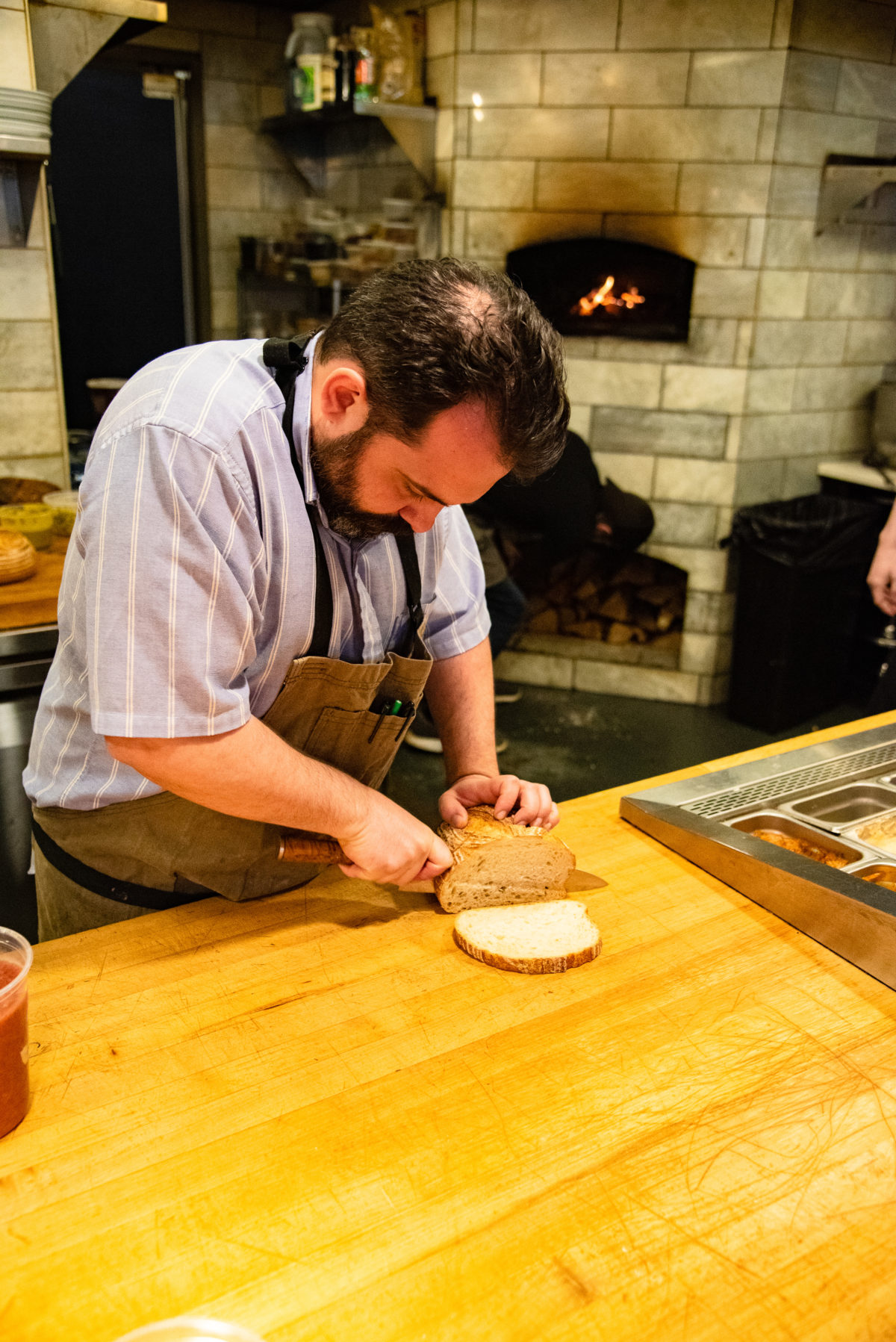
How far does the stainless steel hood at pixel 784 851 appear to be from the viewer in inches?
56.7

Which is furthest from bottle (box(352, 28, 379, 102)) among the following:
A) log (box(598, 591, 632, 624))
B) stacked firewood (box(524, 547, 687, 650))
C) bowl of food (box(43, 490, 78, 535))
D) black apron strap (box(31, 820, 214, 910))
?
black apron strap (box(31, 820, 214, 910))

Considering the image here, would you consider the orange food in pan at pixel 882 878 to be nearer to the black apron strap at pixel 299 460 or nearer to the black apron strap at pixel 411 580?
the black apron strap at pixel 411 580

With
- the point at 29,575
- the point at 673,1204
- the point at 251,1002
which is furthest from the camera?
the point at 29,575

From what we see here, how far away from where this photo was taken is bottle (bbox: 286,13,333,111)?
17.4 ft

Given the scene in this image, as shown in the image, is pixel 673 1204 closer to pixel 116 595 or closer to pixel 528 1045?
pixel 528 1045

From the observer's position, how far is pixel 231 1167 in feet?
3.49

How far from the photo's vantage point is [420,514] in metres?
1.43

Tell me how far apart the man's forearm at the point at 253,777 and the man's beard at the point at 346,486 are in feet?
1.02

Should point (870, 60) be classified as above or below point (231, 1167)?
above

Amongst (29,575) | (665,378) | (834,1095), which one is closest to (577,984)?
(834,1095)

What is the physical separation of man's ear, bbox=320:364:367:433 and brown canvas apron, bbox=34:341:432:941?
123mm

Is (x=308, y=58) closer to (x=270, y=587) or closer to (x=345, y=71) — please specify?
(x=345, y=71)

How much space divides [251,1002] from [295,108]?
542cm

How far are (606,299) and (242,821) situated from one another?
12.9 ft
